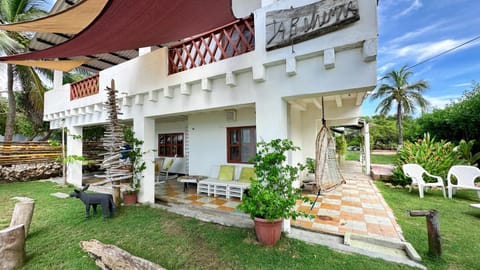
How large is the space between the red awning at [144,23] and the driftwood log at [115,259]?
10.8 feet

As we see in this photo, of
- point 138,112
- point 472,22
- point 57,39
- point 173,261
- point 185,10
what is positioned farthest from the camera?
point 472,22

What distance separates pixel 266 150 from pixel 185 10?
99.4 inches

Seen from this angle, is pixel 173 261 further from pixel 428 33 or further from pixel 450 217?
pixel 428 33

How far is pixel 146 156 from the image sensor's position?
16.6 ft

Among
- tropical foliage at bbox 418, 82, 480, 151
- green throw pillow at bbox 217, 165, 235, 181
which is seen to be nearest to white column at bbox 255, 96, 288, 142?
green throw pillow at bbox 217, 165, 235, 181

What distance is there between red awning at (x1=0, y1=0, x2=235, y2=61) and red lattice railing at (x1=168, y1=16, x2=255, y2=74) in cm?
21

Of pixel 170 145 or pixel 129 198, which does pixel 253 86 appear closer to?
pixel 129 198

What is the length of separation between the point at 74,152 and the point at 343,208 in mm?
9327

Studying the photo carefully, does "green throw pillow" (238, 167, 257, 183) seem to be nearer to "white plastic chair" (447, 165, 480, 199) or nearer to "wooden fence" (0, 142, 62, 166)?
"white plastic chair" (447, 165, 480, 199)

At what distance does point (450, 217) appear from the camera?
404 cm

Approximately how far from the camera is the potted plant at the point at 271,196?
2814mm

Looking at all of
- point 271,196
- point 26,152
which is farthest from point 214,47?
point 26,152

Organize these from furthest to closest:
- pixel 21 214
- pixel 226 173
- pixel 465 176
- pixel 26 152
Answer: pixel 26 152, pixel 226 173, pixel 465 176, pixel 21 214

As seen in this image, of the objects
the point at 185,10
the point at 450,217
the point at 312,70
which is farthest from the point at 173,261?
the point at 450,217
